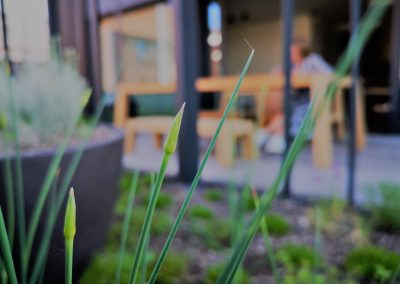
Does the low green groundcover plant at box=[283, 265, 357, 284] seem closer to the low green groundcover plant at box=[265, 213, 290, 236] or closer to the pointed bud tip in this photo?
the low green groundcover plant at box=[265, 213, 290, 236]

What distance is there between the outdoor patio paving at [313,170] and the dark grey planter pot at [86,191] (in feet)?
2.60

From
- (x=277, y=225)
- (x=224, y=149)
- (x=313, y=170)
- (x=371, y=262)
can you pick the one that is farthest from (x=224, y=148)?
(x=371, y=262)

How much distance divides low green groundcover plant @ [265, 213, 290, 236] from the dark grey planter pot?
0.73 metres

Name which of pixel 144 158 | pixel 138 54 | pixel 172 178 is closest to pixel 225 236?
pixel 172 178

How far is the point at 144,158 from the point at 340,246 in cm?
254

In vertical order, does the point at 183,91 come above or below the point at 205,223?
above

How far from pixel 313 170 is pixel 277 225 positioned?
1.46 meters

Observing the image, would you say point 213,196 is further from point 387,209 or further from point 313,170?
point 313,170

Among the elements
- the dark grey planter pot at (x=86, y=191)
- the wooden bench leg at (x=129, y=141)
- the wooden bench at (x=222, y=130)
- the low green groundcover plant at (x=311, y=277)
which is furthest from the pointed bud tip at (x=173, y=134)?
the wooden bench leg at (x=129, y=141)

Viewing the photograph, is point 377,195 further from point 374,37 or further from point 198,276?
point 374,37

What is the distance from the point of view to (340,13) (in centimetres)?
973

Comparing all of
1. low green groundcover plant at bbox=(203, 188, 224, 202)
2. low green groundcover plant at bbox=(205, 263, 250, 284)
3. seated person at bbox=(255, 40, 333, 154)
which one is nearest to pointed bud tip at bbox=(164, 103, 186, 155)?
low green groundcover plant at bbox=(205, 263, 250, 284)

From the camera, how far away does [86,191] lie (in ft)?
4.04

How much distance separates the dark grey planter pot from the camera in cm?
109
